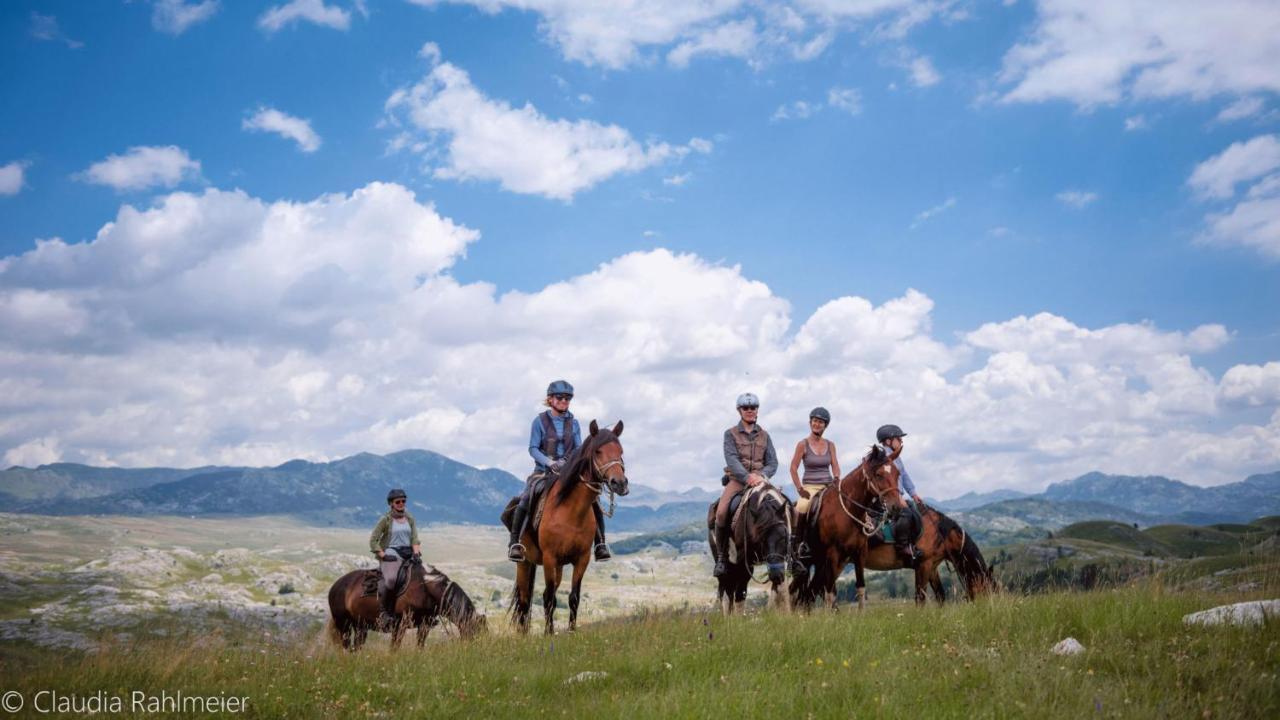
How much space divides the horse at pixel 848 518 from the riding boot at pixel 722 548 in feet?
5.95

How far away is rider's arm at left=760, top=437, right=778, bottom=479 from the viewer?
16359mm

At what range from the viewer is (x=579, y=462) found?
13953mm

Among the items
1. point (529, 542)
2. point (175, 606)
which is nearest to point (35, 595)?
point (175, 606)

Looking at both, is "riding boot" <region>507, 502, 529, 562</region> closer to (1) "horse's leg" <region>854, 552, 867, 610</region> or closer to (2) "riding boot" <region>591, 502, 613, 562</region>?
(2) "riding boot" <region>591, 502, 613, 562</region>

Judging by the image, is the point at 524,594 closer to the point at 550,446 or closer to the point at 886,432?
the point at 550,446

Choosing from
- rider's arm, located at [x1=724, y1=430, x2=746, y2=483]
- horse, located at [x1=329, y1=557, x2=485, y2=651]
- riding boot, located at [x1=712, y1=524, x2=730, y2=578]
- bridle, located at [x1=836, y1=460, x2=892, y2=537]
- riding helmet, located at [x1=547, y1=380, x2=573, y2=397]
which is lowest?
horse, located at [x1=329, y1=557, x2=485, y2=651]

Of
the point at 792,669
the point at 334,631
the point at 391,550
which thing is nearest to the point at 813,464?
the point at 792,669

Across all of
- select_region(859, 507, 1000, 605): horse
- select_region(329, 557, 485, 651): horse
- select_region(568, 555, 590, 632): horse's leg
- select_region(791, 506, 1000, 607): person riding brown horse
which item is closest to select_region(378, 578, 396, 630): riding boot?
select_region(329, 557, 485, 651): horse

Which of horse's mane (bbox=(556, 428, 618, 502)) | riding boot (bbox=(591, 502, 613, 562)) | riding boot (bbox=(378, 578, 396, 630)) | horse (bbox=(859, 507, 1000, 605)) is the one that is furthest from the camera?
riding boot (bbox=(378, 578, 396, 630))

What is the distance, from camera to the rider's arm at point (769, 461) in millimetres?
16359

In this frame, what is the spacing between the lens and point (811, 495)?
17.2 m

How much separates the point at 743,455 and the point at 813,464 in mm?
2003

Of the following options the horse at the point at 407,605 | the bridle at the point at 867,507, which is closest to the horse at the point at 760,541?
the bridle at the point at 867,507

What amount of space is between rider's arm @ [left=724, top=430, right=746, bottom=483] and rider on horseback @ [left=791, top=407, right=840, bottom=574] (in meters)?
1.38
